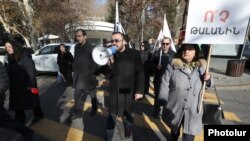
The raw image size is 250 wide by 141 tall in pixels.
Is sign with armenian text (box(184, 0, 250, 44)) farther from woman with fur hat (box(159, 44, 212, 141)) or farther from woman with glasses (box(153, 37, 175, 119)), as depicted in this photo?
woman with glasses (box(153, 37, 175, 119))

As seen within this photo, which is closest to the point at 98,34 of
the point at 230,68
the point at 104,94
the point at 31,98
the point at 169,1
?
the point at 169,1

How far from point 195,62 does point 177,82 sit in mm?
359

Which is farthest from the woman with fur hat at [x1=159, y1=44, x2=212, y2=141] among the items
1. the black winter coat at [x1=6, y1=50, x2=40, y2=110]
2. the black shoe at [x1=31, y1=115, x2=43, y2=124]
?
the black shoe at [x1=31, y1=115, x2=43, y2=124]

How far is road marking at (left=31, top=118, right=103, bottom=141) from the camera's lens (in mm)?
4121

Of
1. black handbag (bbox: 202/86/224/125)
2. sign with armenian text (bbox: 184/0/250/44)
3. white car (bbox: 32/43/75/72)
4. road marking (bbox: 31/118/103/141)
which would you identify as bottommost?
road marking (bbox: 31/118/103/141)

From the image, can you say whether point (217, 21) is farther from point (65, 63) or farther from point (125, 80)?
point (65, 63)

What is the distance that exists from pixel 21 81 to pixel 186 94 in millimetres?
2936

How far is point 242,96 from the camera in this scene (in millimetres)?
7336

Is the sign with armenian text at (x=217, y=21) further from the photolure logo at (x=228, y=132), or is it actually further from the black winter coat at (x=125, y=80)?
the photolure logo at (x=228, y=132)

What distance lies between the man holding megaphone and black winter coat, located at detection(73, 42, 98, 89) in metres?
1.36

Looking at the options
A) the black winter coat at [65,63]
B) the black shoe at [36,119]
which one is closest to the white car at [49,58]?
the black winter coat at [65,63]

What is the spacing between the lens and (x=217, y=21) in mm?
2812

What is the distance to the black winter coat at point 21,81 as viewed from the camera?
3.91 m

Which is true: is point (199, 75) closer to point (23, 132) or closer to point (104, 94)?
point (23, 132)
